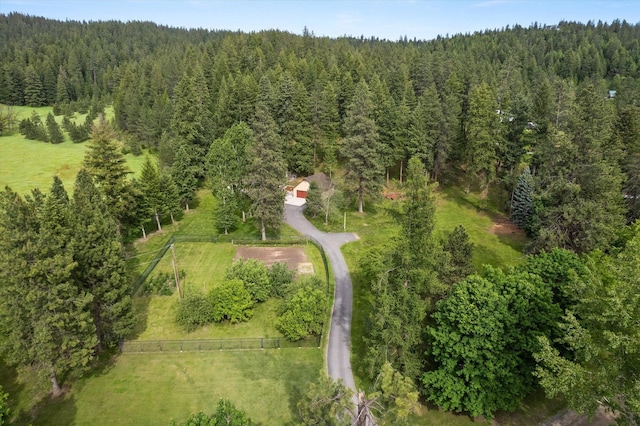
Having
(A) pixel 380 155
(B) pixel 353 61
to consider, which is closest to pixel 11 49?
(B) pixel 353 61

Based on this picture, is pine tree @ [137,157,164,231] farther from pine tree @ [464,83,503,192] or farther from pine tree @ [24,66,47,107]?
pine tree @ [24,66,47,107]

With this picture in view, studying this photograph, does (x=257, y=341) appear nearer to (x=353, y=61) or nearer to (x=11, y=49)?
(x=353, y=61)

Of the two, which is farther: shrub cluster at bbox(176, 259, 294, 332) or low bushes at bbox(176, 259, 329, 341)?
shrub cluster at bbox(176, 259, 294, 332)

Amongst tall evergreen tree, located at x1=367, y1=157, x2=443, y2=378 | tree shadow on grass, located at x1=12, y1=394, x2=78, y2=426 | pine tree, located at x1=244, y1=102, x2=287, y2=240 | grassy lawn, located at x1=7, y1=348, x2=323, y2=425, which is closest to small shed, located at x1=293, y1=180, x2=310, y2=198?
pine tree, located at x1=244, y1=102, x2=287, y2=240

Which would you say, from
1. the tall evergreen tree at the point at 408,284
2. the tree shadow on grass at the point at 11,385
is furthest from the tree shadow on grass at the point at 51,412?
the tall evergreen tree at the point at 408,284

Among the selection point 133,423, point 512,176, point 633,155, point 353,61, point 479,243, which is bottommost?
point 133,423
